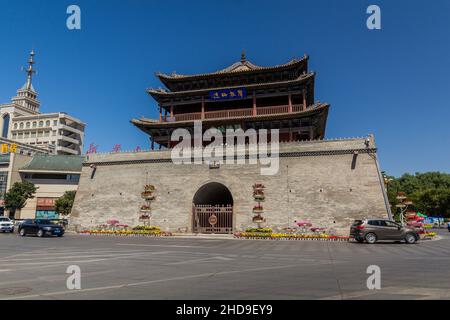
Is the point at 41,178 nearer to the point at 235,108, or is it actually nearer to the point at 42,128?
the point at 42,128

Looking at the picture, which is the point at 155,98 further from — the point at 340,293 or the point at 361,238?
the point at 340,293

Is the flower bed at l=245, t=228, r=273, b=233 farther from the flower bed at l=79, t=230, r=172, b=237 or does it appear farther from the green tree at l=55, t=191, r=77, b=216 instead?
the green tree at l=55, t=191, r=77, b=216

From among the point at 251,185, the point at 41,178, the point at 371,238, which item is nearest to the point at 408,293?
the point at 371,238

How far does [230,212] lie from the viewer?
2723 cm

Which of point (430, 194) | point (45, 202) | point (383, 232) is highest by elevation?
point (430, 194)

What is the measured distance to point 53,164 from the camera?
5478 cm

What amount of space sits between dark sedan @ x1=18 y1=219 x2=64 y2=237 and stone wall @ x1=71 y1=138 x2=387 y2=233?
263 inches

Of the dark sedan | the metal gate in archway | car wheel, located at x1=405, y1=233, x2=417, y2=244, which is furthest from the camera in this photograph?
the metal gate in archway

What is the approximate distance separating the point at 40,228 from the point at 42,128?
2491 inches

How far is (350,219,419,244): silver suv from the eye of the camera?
18453 millimetres

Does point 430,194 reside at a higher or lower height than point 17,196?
higher

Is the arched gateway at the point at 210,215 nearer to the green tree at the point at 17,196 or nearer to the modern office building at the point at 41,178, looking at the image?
the green tree at the point at 17,196

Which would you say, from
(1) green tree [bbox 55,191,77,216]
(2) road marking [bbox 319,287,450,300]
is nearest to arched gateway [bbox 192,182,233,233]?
(2) road marking [bbox 319,287,450,300]
